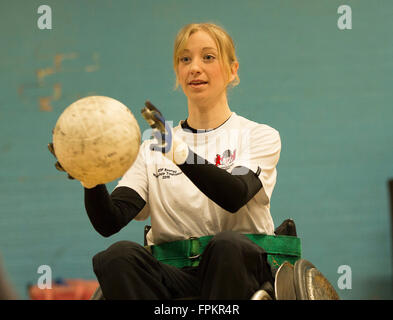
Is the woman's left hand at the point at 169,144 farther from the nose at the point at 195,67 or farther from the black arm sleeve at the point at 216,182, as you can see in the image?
the nose at the point at 195,67

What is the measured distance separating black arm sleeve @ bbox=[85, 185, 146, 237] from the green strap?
19 cm

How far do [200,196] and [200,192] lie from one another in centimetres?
2

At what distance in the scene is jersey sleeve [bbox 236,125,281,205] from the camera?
1976mm

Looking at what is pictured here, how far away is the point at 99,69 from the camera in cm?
358

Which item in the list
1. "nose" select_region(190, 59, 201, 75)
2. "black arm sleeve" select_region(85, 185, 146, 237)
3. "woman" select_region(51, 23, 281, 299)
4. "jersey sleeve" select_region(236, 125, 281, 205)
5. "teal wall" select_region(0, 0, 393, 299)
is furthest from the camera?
"teal wall" select_region(0, 0, 393, 299)

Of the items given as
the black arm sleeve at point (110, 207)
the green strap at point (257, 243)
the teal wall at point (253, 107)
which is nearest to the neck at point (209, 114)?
the black arm sleeve at point (110, 207)

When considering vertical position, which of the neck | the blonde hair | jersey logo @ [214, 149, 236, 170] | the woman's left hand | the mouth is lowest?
jersey logo @ [214, 149, 236, 170]

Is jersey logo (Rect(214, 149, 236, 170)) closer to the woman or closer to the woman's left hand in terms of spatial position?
the woman

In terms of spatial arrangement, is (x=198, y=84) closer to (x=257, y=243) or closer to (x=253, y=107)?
(x=257, y=243)

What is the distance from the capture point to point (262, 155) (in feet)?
6.68

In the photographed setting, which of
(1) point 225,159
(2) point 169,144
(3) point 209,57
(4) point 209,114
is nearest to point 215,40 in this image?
(3) point 209,57

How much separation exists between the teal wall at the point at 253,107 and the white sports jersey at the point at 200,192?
4.14 feet

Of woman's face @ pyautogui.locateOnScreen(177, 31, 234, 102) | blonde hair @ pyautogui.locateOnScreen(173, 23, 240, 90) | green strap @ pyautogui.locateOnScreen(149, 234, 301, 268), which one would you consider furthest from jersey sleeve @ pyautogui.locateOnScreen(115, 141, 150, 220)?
blonde hair @ pyautogui.locateOnScreen(173, 23, 240, 90)

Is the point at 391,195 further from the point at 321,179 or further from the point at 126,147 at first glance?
the point at 126,147
